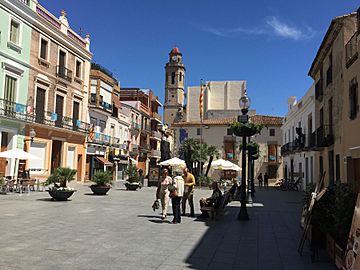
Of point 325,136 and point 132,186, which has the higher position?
point 325,136

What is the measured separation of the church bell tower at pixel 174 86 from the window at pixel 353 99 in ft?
232

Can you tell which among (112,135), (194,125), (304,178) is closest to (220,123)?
(194,125)

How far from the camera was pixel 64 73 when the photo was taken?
29547mm

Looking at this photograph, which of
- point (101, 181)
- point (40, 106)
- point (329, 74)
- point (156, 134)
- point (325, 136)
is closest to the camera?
point (101, 181)

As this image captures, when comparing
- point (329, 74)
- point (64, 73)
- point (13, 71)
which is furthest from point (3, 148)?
point (329, 74)

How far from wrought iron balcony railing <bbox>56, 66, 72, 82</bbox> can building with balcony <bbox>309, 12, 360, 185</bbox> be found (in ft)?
60.8

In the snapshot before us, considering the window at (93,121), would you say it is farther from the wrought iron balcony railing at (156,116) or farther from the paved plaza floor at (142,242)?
the paved plaza floor at (142,242)

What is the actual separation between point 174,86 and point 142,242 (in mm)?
81159

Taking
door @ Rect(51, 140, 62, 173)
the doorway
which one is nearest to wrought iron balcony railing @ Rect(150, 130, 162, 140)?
door @ Rect(51, 140, 62, 173)

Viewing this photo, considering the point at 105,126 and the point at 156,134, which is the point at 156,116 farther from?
the point at 105,126

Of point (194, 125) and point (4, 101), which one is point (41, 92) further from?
point (194, 125)

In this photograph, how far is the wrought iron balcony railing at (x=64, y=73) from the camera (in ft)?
94.4

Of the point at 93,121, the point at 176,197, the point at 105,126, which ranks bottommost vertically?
the point at 176,197

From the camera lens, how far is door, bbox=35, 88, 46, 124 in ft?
85.4
